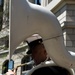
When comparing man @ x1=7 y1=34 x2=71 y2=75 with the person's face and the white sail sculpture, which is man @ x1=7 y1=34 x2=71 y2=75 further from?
the white sail sculpture

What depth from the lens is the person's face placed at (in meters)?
2.11

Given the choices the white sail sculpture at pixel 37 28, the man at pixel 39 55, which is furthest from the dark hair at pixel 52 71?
the white sail sculpture at pixel 37 28

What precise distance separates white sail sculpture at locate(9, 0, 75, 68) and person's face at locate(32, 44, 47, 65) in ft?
0.63

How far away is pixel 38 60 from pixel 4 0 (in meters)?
27.9

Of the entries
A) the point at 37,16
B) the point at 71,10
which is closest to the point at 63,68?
the point at 37,16

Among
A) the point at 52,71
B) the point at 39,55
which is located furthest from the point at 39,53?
the point at 52,71

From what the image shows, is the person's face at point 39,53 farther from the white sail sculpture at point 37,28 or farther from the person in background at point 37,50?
the white sail sculpture at point 37,28

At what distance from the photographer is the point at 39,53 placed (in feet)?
6.95

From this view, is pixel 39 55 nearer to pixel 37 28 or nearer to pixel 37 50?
pixel 37 50

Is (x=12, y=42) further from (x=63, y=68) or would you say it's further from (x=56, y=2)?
(x=56, y=2)

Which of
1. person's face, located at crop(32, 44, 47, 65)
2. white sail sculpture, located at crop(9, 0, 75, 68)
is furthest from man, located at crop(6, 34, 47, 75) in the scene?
white sail sculpture, located at crop(9, 0, 75, 68)

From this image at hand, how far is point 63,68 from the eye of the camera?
6.63 ft

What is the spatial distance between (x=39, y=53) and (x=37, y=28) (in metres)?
0.28

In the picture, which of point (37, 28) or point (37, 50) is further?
point (37, 50)
